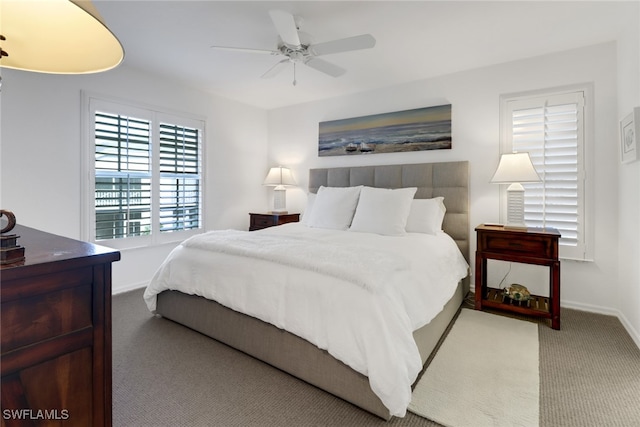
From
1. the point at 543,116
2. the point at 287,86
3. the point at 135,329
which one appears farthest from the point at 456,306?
the point at 287,86

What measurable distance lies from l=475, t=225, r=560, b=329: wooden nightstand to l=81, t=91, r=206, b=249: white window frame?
137 inches

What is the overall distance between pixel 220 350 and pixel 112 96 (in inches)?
114

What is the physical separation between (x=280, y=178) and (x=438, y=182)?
Answer: 2.20m

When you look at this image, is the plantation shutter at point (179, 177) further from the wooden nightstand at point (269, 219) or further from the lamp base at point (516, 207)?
the lamp base at point (516, 207)

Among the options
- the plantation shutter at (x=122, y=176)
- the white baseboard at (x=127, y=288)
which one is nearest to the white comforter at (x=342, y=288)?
the white baseboard at (x=127, y=288)

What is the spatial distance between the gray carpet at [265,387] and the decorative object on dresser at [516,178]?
1.01m

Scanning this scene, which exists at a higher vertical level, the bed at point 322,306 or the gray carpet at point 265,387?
the bed at point 322,306

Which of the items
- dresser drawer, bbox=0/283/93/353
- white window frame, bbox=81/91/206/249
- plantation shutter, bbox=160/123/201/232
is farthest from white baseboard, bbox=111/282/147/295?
dresser drawer, bbox=0/283/93/353

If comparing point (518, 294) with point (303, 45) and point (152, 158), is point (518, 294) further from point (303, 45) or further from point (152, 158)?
point (152, 158)

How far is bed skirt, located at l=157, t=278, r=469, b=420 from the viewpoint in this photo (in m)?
1.62

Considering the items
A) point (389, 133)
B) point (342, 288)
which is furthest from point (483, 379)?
point (389, 133)

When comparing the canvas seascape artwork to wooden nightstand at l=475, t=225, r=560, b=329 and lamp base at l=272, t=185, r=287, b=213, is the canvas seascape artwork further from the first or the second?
wooden nightstand at l=475, t=225, r=560, b=329

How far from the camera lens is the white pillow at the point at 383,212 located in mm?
3014

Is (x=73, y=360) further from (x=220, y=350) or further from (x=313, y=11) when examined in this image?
(x=313, y=11)
